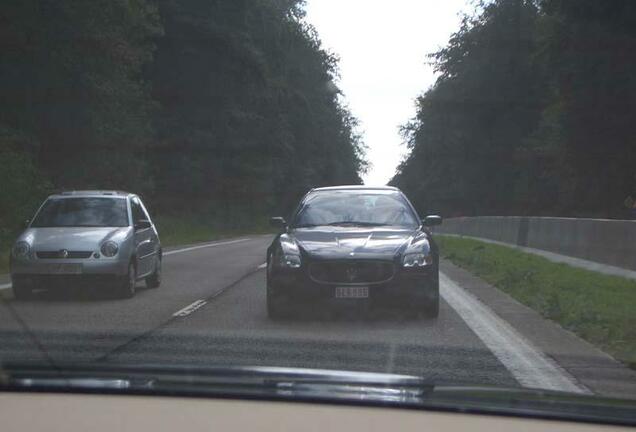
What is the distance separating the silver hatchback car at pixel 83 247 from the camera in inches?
515

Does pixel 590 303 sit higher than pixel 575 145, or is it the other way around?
pixel 575 145

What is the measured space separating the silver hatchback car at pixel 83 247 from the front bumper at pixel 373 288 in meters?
3.52

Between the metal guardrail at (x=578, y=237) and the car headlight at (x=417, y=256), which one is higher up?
the car headlight at (x=417, y=256)

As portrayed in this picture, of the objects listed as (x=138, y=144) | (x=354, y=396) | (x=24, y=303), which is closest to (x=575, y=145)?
(x=138, y=144)

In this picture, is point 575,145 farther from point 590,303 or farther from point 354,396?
point 354,396

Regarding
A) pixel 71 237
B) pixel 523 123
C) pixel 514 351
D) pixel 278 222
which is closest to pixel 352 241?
pixel 278 222

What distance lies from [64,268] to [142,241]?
188 centimetres

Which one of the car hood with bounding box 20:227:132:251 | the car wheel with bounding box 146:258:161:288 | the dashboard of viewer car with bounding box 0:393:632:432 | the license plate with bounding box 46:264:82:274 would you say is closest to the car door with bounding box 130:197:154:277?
the car wheel with bounding box 146:258:161:288

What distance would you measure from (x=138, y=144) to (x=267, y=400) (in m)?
36.8

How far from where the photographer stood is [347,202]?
12.5 meters

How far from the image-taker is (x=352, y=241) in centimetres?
1109

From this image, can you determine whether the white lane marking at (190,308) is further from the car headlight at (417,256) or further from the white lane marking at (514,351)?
the white lane marking at (514,351)

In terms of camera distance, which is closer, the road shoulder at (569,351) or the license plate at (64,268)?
the road shoulder at (569,351)

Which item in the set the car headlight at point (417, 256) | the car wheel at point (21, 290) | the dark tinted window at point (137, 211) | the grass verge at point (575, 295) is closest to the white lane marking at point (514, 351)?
the grass verge at point (575, 295)
